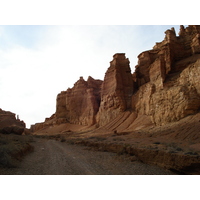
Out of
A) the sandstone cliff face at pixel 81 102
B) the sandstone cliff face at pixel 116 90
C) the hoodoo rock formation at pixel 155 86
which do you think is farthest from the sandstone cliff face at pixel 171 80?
the sandstone cliff face at pixel 81 102

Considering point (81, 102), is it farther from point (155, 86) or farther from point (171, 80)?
point (171, 80)

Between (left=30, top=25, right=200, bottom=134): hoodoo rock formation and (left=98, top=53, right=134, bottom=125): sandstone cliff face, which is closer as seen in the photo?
(left=30, top=25, right=200, bottom=134): hoodoo rock formation

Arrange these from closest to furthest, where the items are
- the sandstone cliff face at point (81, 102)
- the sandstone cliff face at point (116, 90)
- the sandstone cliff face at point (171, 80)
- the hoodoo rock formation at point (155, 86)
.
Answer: the sandstone cliff face at point (171, 80) < the hoodoo rock formation at point (155, 86) < the sandstone cliff face at point (116, 90) < the sandstone cliff face at point (81, 102)

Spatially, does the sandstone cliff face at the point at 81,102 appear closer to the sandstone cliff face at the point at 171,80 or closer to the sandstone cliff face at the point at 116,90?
the sandstone cliff face at the point at 116,90

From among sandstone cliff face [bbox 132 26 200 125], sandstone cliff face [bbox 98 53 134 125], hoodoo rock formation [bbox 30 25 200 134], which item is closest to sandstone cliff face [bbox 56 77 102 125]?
hoodoo rock formation [bbox 30 25 200 134]

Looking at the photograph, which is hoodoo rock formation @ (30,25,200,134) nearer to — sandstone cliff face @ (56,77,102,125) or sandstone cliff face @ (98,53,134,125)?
sandstone cliff face @ (98,53,134,125)

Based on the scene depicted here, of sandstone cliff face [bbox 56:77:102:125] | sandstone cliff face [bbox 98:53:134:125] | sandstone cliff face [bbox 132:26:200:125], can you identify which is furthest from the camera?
sandstone cliff face [bbox 56:77:102:125]

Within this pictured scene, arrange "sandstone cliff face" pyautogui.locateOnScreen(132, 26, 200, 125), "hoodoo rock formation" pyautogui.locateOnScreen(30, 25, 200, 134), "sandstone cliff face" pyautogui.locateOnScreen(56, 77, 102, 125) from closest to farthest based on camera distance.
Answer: "sandstone cliff face" pyautogui.locateOnScreen(132, 26, 200, 125)
"hoodoo rock formation" pyautogui.locateOnScreen(30, 25, 200, 134)
"sandstone cliff face" pyautogui.locateOnScreen(56, 77, 102, 125)

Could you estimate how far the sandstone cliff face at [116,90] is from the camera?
1581 inches

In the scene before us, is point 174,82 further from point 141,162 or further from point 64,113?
point 64,113

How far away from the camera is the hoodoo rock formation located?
2083 cm

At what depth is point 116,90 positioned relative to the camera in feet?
134

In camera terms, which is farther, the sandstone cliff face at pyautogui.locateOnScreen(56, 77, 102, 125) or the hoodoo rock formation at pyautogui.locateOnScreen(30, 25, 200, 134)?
the sandstone cliff face at pyautogui.locateOnScreen(56, 77, 102, 125)

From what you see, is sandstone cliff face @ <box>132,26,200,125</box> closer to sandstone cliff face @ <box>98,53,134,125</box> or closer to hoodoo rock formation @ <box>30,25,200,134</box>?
hoodoo rock formation @ <box>30,25,200,134</box>
